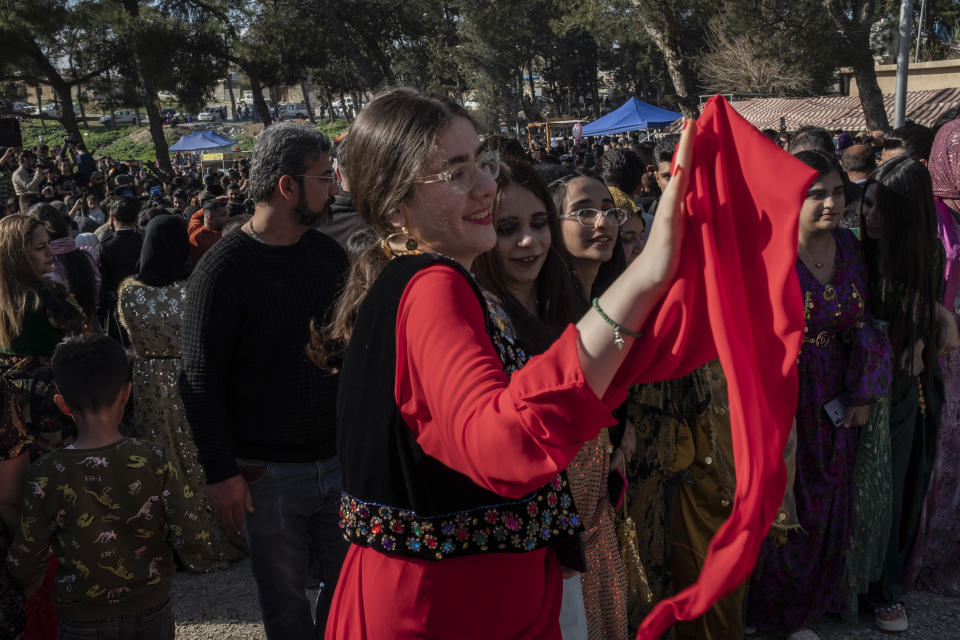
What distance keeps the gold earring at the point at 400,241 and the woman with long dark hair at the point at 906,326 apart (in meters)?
2.67

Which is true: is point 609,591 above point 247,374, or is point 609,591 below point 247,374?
below

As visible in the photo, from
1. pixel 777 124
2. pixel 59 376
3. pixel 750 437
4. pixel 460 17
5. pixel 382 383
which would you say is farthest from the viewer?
pixel 460 17

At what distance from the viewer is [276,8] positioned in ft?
91.9

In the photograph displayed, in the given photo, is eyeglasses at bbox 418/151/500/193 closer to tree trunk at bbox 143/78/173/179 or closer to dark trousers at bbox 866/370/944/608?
dark trousers at bbox 866/370/944/608

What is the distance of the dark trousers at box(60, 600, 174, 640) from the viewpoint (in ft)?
9.46

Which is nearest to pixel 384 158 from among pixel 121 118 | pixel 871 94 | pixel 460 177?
pixel 460 177

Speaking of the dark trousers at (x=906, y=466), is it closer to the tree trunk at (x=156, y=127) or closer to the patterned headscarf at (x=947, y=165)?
the patterned headscarf at (x=947, y=165)

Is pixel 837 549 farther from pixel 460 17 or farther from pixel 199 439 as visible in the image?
pixel 460 17

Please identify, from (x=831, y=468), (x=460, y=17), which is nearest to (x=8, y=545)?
(x=831, y=468)

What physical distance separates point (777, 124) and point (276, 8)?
18.4m

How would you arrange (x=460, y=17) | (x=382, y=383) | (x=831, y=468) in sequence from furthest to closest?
(x=460, y=17)
(x=831, y=468)
(x=382, y=383)

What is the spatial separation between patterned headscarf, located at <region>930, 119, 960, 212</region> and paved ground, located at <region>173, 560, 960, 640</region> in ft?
6.08

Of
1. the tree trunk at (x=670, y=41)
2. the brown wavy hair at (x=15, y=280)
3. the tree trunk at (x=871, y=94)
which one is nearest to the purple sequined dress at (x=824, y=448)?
the brown wavy hair at (x=15, y=280)

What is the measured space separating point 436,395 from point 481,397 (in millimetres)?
96
